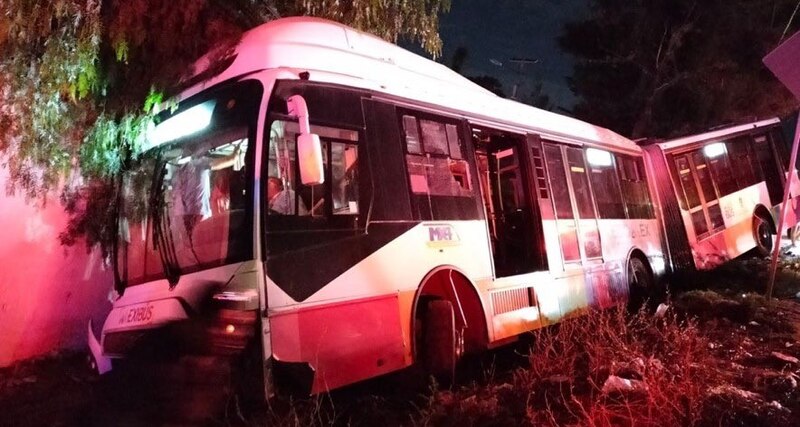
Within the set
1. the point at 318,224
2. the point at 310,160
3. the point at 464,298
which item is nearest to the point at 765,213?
the point at 464,298

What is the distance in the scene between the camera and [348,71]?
5496mm

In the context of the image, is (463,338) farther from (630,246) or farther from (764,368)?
(630,246)

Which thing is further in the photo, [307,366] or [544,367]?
[544,367]

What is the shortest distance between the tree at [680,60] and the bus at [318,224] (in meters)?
13.1

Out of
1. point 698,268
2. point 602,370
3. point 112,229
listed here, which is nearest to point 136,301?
point 112,229

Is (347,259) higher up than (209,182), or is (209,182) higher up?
(209,182)

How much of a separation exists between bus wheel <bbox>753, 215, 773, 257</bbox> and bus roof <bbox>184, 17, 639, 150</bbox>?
27.3 feet

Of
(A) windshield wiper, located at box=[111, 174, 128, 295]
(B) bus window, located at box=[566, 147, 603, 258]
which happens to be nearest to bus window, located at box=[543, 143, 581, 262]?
(B) bus window, located at box=[566, 147, 603, 258]

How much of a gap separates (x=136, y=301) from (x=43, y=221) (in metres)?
3.43

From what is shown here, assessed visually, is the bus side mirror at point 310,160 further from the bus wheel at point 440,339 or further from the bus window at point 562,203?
the bus window at point 562,203

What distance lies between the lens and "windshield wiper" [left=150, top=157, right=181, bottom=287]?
4.93 meters

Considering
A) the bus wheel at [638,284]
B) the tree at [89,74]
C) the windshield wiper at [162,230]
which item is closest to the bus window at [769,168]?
the bus wheel at [638,284]

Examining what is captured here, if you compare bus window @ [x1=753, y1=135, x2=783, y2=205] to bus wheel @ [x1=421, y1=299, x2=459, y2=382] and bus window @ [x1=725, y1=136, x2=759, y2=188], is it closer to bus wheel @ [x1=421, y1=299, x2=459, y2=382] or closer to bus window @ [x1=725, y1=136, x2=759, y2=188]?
bus window @ [x1=725, y1=136, x2=759, y2=188]

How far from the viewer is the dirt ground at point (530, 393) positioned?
4.06 meters
